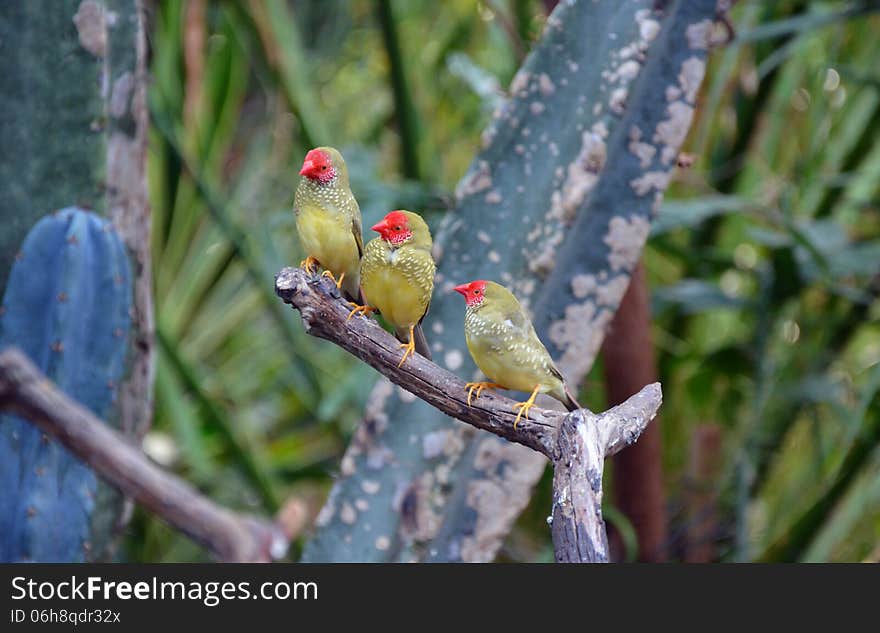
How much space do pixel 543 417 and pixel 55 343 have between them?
60 cm

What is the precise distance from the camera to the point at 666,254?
5.74 ft

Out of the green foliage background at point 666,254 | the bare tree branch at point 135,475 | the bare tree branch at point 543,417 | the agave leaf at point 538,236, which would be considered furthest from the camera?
the green foliage background at point 666,254

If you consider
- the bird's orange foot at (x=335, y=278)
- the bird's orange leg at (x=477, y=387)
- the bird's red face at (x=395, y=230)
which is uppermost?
the bird's orange foot at (x=335, y=278)

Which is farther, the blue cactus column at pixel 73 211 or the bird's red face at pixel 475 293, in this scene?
the blue cactus column at pixel 73 211

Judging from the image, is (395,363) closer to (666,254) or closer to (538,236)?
(538,236)

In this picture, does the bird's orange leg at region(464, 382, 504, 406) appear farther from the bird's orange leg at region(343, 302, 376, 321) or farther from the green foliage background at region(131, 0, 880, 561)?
the green foliage background at region(131, 0, 880, 561)

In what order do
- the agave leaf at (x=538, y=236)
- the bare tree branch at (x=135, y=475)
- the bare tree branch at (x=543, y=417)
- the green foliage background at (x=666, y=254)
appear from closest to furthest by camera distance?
the bare tree branch at (x=135, y=475), the bare tree branch at (x=543, y=417), the agave leaf at (x=538, y=236), the green foliage background at (x=666, y=254)

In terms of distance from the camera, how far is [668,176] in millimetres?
983

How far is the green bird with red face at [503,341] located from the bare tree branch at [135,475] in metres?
0.17

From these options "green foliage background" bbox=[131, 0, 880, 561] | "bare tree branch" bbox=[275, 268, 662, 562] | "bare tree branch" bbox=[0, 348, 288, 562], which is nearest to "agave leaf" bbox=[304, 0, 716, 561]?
"green foliage background" bbox=[131, 0, 880, 561]

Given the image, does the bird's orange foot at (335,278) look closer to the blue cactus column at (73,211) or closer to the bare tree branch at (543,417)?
the bare tree branch at (543,417)

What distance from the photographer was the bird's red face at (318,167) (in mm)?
580

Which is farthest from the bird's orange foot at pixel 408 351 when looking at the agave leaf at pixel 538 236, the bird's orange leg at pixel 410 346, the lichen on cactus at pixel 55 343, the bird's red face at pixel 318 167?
the lichen on cactus at pixel 55 343

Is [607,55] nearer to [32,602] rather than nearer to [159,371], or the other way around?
[32,602]
